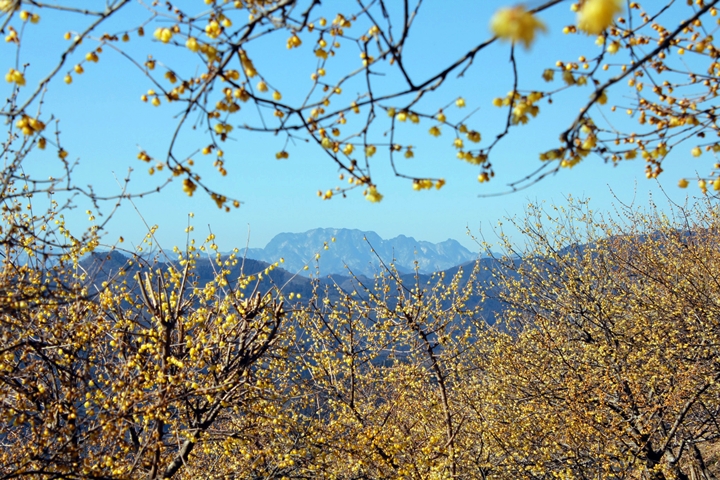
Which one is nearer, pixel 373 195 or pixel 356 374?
pixel 373 195

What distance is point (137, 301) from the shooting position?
6664 millimetres

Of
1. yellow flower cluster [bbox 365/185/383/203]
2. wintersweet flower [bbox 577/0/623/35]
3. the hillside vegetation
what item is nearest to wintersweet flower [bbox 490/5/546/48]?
wintersweet flower [bbox 577/0/623/35]

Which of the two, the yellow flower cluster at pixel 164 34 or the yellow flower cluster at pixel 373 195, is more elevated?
the yellow flower cluster at pixel 164 34

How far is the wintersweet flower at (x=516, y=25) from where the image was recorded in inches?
56.4

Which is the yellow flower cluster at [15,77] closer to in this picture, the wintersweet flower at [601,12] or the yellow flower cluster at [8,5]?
the yellow flower cluster at [8,5]

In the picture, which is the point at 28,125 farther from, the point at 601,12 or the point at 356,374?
the point at 356,374

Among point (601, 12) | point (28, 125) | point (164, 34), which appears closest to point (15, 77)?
point (28, 125)

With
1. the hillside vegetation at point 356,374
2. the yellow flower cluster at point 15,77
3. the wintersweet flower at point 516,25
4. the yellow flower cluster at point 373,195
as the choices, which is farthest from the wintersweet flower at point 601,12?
the hillside vegetation at point 356,374

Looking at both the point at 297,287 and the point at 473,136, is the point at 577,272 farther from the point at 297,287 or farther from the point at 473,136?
the point at 297,287

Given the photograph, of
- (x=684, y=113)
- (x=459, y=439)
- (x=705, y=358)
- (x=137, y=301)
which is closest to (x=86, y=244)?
(x=137, y=301)

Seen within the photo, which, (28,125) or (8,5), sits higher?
(8,5)

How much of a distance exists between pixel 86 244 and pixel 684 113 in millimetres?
5965

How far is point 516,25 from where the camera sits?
1.44 meters

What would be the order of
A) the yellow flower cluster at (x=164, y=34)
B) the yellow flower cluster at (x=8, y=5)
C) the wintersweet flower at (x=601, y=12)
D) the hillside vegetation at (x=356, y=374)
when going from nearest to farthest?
the wintersweet flower at (x=601, y=12)
the yellow flower cluster at (x=8, y=5)
the yellow flower cluster at (x=164, y=34)
the hillside vegetation at (x=356, y=374)
